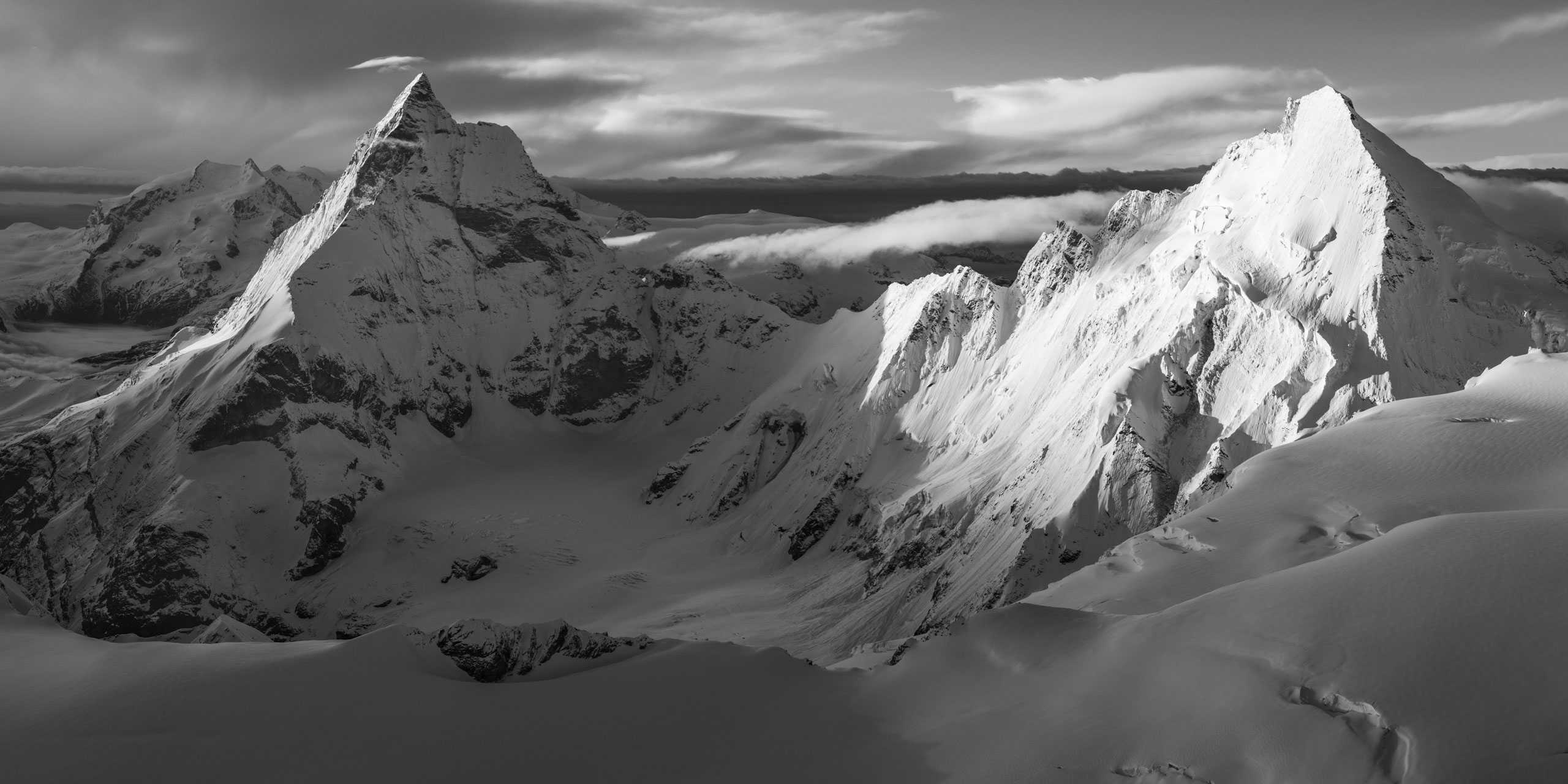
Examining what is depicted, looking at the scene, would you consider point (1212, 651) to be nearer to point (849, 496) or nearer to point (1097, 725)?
point (1097, 725)

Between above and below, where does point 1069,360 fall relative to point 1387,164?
below

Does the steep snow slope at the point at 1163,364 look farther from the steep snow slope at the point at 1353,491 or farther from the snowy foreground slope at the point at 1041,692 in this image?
the snowy foreground slope at the point at 1041,692

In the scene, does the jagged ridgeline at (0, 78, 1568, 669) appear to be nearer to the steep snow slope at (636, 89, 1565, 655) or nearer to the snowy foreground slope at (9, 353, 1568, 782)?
the steep snow slope at (636, 89, 1565, 655)

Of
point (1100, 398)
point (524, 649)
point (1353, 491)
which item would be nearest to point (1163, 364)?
point (1100, 398)

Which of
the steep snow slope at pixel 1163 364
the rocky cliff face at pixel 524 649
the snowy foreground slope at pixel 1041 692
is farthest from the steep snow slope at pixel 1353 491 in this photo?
the steep snow slope at pixel 1163 364

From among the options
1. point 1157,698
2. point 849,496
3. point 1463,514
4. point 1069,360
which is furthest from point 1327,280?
point 1157,698

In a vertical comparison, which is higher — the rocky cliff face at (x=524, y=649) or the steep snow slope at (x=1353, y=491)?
the steep snow slope at (x=1353, y=491)
